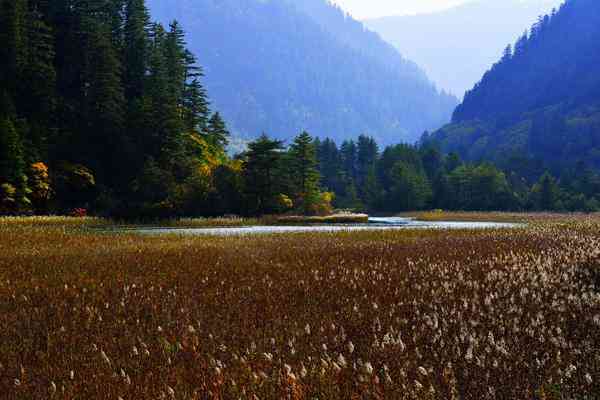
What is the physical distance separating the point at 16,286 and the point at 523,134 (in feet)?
686

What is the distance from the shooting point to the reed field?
5.74 m

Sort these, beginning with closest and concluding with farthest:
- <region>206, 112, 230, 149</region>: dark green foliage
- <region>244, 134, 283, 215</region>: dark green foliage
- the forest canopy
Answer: the forest canopy < <region>244, 134, 283, 215</region>: dark green foliage < <region>206, 112, 230, 149</region>: dark green foliage

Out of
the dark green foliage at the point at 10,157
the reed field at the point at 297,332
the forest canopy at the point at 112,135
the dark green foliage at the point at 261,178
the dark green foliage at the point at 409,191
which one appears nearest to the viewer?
the reed field at the point at 297,332

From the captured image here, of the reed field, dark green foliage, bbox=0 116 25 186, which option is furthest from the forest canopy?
the reed field

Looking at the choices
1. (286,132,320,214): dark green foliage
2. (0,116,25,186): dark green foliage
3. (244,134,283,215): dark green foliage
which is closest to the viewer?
(0,116,25,186): dark green foliage

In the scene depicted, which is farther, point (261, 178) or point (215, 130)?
point (215, 130)

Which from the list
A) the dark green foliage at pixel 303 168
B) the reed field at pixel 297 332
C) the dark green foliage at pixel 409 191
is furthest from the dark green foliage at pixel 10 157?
the dark green foliage at pixel 409 191

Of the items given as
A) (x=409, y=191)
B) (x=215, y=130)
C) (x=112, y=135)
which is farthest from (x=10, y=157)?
(x=409, y=191)

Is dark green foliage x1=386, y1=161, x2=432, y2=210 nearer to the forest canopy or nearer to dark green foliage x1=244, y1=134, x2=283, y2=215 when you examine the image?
the forest canopy

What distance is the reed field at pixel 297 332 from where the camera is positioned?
18.8 ft

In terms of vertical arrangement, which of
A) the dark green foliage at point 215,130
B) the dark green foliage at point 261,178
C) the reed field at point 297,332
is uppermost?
the dark green foliage at point 215,130

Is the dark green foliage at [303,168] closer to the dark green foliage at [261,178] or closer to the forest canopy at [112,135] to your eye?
the forest canopy at [112,135]

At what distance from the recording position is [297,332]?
774cm

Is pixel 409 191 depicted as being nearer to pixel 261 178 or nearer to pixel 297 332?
pixel 261 178
